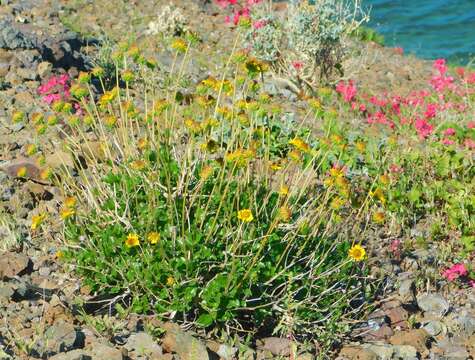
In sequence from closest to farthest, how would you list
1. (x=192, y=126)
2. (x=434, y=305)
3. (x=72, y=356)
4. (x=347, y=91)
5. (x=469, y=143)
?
1. (x=72, y=356)
2. (x=192, y=126)
3. (x=434, y=305)
4. (x=469, y=143)
5. (x=347, y=91)

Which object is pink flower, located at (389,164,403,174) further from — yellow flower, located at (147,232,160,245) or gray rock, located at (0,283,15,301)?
gray rock, located at (0,283,15,301)

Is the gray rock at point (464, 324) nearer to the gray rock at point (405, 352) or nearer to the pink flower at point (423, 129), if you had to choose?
the gray rock at point (405, 352)

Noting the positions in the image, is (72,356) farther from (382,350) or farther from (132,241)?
(382,350)

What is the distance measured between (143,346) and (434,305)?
1.78 meters

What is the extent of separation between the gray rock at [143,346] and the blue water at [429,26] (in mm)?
9726

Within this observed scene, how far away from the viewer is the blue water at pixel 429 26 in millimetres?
13281

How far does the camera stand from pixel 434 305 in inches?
177

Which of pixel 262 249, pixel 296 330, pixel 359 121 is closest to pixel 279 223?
pixel 262 249

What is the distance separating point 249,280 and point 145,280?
0.50m

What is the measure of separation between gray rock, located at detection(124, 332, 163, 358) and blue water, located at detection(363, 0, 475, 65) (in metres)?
9.73

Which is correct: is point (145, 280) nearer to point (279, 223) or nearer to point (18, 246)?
point (279, 223)

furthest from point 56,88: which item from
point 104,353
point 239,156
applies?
point 104,353

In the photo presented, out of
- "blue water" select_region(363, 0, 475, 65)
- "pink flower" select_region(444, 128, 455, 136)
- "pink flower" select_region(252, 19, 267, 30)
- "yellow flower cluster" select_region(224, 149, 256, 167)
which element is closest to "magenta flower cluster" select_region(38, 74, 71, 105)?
"pink flower" select_region(252, 19, 267, 30)

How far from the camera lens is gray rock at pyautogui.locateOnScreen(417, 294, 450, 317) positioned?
4.47m
